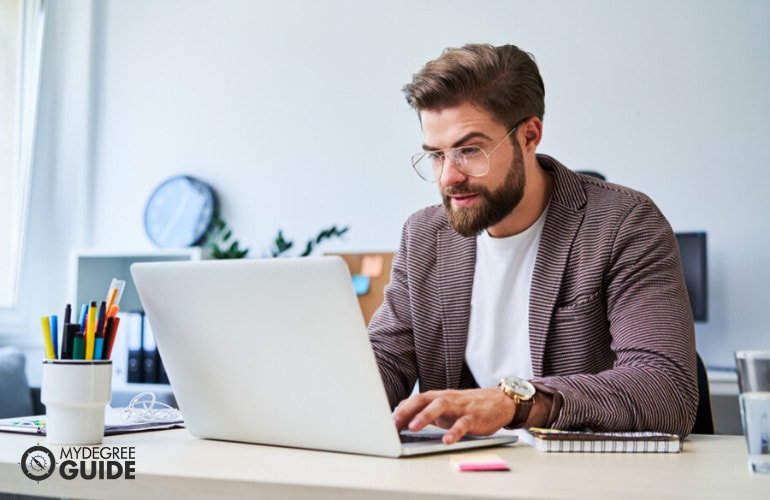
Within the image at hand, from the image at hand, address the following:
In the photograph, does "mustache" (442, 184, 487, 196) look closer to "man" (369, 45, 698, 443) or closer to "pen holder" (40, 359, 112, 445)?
"man" (369, 45, 698, 443)

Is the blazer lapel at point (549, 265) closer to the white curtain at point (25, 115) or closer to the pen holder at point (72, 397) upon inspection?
the pen holder at point (72, 397)

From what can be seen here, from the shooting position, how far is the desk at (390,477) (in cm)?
76

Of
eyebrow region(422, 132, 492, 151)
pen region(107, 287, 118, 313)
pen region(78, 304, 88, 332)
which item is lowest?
pen region(78, 304, 88, 332)

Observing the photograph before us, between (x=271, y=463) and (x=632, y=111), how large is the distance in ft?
9.66

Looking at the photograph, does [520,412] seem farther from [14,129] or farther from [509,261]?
[14,129]

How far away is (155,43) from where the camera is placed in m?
4.25

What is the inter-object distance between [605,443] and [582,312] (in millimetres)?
430

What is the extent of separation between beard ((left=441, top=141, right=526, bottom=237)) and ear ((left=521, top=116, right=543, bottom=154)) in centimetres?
4

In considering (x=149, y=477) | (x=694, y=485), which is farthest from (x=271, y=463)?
(x=694, y=485)

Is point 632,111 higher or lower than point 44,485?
higher

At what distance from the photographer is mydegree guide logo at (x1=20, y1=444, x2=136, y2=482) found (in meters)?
0.87

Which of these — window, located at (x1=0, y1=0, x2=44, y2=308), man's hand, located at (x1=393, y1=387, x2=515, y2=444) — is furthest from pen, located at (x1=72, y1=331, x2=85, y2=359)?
window, located at (x1=0, y1=0, x2=44, y2=308)

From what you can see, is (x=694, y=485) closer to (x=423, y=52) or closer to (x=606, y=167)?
(x=606, y=167)

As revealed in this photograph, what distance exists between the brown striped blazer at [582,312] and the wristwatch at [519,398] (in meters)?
0.04
